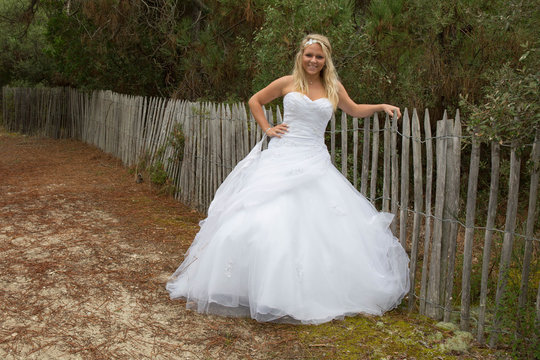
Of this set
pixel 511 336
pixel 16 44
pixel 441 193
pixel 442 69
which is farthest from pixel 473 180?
pixel 16 44

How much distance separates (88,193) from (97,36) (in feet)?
16.4

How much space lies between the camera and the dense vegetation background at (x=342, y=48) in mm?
4536

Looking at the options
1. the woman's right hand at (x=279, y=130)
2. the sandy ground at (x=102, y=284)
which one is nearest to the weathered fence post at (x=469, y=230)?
the sandy ground at (x=102, y=284)

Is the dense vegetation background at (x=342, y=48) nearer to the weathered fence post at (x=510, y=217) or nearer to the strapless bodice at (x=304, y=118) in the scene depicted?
the weathered fence post at (x=510, y=217)

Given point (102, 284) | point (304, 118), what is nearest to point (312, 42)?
point (304, 118)

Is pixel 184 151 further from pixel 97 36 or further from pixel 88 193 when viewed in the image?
pixel 97 36

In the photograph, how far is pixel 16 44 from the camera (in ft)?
60.7

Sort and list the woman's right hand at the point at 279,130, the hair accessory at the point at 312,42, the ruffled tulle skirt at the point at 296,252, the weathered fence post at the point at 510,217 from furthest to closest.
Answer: the woman's right hand at the point at 279,130
the hair accessory at the point at 312,42
the ruffled tulle skirt at the point at 296,252
the weathered fence post at the point at 510,217

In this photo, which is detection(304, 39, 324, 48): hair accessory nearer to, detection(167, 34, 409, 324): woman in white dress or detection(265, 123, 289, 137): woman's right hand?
detection(167, 34, 409, 324): woman in white dress

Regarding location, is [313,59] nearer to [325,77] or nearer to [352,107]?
[325,77]

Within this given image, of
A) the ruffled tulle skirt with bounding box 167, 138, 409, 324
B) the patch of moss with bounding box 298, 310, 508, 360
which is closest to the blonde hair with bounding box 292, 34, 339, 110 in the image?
the ruffled tulle skirt with bounding box 167, 138, 409, 324

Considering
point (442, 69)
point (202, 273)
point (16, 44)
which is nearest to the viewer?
point (202, 273)

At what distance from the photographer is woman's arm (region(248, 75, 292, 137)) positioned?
4195 millimetres

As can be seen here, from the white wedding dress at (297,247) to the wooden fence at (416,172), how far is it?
1.06 feet
